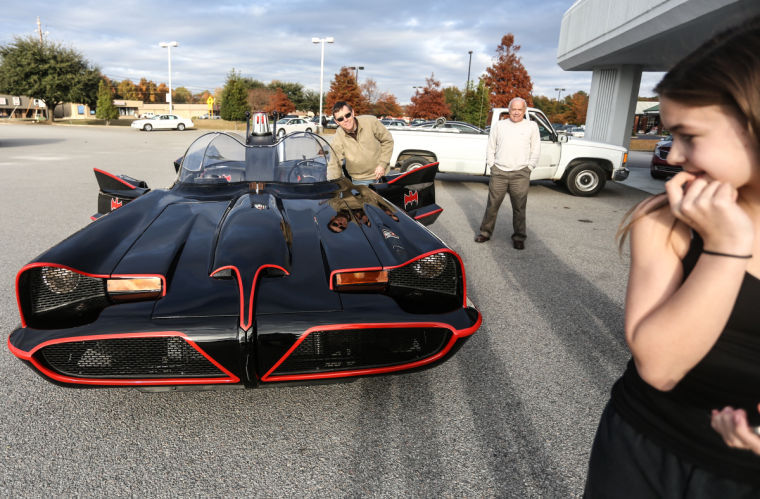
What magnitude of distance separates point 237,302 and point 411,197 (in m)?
2.45

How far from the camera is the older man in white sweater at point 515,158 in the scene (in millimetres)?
6004

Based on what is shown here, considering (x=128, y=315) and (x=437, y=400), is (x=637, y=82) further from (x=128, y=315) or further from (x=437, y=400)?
(x=128, y=315)

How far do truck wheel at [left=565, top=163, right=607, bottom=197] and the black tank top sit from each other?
10597mm

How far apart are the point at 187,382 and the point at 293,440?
1.98 ft

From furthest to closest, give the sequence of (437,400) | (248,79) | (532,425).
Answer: (248,79) < (437,400) < (532,425)

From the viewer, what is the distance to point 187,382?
7.29ft

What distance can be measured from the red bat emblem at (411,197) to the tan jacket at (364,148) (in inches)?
39.8

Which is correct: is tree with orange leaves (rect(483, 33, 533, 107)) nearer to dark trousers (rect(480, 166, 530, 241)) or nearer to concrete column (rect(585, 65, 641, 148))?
concrete column (rect(585, 65, 641, 148))

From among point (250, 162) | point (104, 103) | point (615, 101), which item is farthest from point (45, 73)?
point (250, 162)

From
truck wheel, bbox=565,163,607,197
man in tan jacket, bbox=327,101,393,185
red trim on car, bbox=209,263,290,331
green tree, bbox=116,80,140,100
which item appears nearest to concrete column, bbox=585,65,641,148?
truck wheel, bbox=565,163,607,197

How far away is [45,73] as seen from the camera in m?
43.1

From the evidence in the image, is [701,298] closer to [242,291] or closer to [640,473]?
[640,473]

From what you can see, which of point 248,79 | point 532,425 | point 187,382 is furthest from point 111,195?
point 248,79

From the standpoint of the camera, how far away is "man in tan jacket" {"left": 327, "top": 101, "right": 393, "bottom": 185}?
5.23 meters
